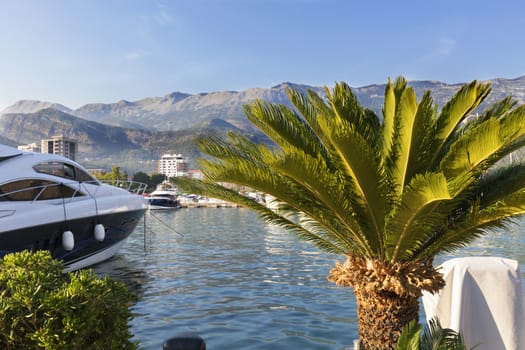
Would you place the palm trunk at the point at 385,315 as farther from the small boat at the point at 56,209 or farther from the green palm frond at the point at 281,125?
the small boat at the point at 56,209

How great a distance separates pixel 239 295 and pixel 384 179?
879cm

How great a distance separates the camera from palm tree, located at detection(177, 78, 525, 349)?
575 centimetres

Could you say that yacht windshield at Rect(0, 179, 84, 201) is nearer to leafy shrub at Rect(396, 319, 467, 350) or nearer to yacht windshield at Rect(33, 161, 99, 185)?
yacht windshield at Rect(33, 161, 99, 185)

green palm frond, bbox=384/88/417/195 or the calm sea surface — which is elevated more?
green palm frond, bbox=384/88/417/195

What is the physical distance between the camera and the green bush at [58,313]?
3914 mm

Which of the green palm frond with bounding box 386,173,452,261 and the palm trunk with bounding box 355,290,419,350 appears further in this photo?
the palm trunk with bounding box 355,290,419,350

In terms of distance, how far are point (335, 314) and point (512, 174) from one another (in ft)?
20.8

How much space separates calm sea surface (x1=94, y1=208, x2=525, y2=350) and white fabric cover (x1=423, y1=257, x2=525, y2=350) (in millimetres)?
3605

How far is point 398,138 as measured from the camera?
6.32 metres

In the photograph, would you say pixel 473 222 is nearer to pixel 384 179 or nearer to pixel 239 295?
pixel 384 179

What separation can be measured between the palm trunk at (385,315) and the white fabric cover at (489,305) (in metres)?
0.75

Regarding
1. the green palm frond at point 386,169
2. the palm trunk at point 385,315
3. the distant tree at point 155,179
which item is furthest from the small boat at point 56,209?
the distant tree at point 155,179

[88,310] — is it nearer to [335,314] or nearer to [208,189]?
[208,189]

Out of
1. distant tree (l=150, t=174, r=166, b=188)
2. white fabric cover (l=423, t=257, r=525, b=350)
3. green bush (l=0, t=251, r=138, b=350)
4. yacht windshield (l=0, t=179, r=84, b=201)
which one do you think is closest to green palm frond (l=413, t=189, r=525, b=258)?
white fabric cover (l=423, t=257, r=525, b=350)
